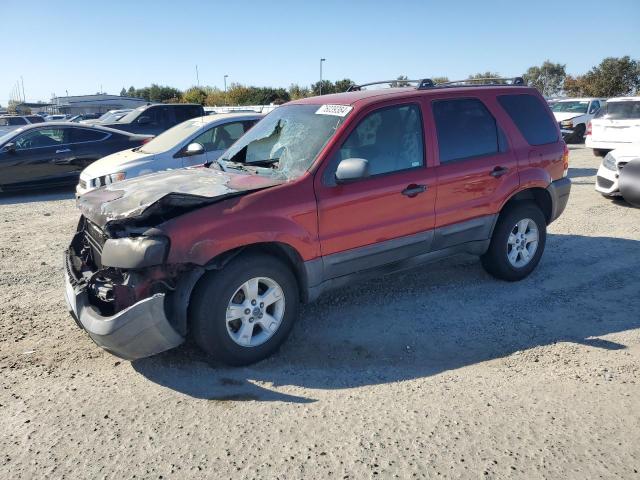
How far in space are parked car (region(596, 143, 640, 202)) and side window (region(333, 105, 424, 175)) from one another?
5.72m

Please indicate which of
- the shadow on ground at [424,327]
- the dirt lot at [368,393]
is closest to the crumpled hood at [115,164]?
the dirt lot at [368,393]

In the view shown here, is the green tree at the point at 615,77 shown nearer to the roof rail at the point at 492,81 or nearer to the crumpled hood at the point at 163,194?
the roof rail at the point at 492,81

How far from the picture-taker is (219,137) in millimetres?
8805

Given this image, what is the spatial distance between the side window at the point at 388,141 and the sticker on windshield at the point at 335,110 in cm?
17

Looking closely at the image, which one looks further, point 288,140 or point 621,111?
point 621,111

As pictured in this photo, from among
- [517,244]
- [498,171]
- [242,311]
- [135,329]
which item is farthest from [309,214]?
[517,244]

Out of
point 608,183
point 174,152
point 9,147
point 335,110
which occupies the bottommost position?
point 608,183

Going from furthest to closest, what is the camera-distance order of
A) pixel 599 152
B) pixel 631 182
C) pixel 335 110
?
pixel 599 152, pixel 631 182, pixel 335 110

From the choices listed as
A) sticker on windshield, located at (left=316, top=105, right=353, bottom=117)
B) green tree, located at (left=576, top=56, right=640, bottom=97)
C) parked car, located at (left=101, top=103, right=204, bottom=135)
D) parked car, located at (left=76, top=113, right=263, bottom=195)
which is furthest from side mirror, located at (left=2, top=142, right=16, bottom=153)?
green tree, located at (left=576, top=56, right=640, bottom=97)

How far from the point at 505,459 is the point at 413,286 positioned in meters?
2.63

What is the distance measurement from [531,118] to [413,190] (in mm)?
1953

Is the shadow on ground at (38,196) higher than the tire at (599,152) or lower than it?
lower

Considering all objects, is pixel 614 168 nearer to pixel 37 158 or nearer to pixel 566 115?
pixel 37 158

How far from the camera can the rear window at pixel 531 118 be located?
5234mm
